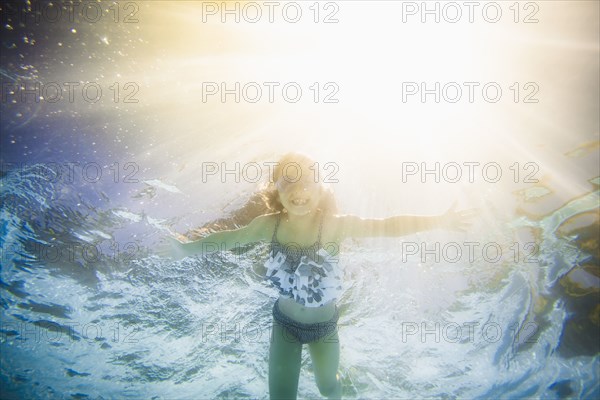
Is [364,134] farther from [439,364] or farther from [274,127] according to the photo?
[439,364]

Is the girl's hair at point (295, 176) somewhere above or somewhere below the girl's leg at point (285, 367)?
above

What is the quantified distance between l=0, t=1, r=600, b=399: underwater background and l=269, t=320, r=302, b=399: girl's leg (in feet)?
9.86

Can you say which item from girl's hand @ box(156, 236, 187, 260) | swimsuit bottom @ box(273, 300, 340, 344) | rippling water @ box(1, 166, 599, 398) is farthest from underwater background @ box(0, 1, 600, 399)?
girl's hand @ box(156, 236, 187, 260)

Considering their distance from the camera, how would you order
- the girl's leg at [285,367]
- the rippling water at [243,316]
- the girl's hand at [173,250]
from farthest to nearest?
the rippling water at [243,316], the girl's leg at [285,367], the girl's hand at [173,250]

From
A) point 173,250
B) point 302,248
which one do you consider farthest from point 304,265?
point 173,250

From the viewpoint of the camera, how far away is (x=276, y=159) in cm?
716

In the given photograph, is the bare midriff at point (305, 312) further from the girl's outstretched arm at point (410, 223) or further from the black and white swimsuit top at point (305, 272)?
the girl's outstretched arm at point (410, 223)

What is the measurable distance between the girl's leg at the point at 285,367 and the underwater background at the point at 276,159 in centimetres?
300

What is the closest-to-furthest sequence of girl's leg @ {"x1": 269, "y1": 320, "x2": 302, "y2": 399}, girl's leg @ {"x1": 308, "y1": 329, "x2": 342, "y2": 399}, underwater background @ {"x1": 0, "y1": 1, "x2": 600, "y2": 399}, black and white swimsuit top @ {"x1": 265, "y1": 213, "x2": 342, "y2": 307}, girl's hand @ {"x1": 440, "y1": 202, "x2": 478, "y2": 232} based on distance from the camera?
girl's hand @ {"x1": 440, "y1": 202, "x2": 478, "y2": 232}
black and white swimsuit top @ {"x1": 265, "y1": 213, "x2": 342, "y2": 307}
girl's leg @ {"x1": 269, "y1": 320, "x2": 302, "y2": 399}
girl's leg @ {"x1": 308, "y1": 329, "x2": 342, "y2": 399}
underwater background @ {"x1": 0, "y1": 1, "x2": 600, "y2": 399}

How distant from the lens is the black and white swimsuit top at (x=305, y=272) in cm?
418

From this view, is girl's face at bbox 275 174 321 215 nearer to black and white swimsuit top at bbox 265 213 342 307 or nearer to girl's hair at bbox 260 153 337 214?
girl's hair at bbox 260 153 337 214

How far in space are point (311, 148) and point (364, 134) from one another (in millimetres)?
1244

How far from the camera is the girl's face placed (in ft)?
12.7

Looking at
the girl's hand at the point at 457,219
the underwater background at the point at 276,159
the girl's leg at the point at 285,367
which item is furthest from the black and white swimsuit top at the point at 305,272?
the underwater background at the point at 276,159
